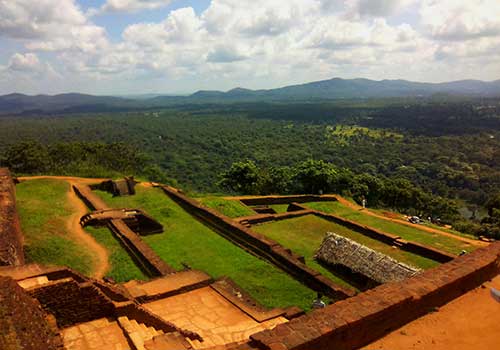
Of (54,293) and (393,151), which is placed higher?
(54,293)

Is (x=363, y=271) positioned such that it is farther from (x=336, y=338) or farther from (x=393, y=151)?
(x=393, y=151)

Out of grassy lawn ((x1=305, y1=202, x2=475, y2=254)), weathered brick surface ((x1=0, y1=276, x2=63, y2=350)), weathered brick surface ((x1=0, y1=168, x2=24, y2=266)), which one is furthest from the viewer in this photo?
grassy lawn ((x1=305, y1=202, x2=475, y2=254))

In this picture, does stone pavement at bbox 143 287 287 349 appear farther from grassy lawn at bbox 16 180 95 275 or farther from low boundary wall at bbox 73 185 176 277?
grassy lawn at bbox 16 180 95 275

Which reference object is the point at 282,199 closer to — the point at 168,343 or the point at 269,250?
the point at 269,250

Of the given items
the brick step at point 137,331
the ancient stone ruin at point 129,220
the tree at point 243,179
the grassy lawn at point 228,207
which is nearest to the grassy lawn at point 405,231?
the grassy lawn at point 228,207

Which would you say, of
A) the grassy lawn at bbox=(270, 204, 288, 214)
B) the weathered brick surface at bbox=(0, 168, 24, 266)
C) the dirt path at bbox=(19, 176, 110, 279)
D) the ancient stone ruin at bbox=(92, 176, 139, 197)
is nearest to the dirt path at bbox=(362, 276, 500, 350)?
the dirt path at bbox=(19, 176, 110, 279)

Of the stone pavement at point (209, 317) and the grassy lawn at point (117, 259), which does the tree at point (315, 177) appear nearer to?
the grassy lawn at point (117, 259)

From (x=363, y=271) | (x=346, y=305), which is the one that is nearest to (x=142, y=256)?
(x=363, y=271)
